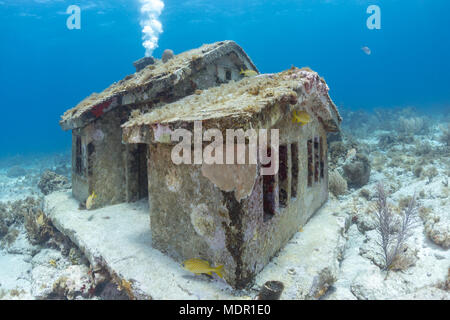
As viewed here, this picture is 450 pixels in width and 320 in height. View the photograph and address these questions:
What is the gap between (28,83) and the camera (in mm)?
125000

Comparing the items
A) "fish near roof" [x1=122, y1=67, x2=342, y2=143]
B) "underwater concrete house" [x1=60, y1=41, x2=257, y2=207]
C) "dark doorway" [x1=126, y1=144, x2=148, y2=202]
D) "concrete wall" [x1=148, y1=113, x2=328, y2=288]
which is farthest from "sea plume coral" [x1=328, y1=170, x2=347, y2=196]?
"dark doorway" [x1=126, y1=144, x2=148, y2=202]

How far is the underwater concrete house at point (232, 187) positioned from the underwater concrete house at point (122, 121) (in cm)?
266

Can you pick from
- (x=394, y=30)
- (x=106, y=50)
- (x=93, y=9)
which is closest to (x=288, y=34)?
(x=394, y=30)

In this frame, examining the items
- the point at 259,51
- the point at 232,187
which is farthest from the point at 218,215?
the point at 259,51

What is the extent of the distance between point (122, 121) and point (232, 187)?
6.02 meters

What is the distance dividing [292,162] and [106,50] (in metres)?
146

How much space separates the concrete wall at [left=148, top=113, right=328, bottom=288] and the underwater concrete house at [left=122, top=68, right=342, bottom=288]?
0.05 ft

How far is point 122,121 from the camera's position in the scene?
8.30m

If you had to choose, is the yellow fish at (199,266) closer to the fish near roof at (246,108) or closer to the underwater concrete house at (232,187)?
the underwater concrete house at (232,187)

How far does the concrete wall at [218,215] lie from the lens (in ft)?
12.2

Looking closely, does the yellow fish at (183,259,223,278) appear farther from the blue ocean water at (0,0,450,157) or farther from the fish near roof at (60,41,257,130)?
the blue ocean water at (0,0,450,157)

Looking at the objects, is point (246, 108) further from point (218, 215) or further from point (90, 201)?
point (90, 201)

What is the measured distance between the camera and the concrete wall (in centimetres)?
372

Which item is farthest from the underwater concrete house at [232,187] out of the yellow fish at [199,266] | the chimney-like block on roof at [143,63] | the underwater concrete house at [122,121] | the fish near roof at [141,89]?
the chimney-like block on roof at [143,63]
